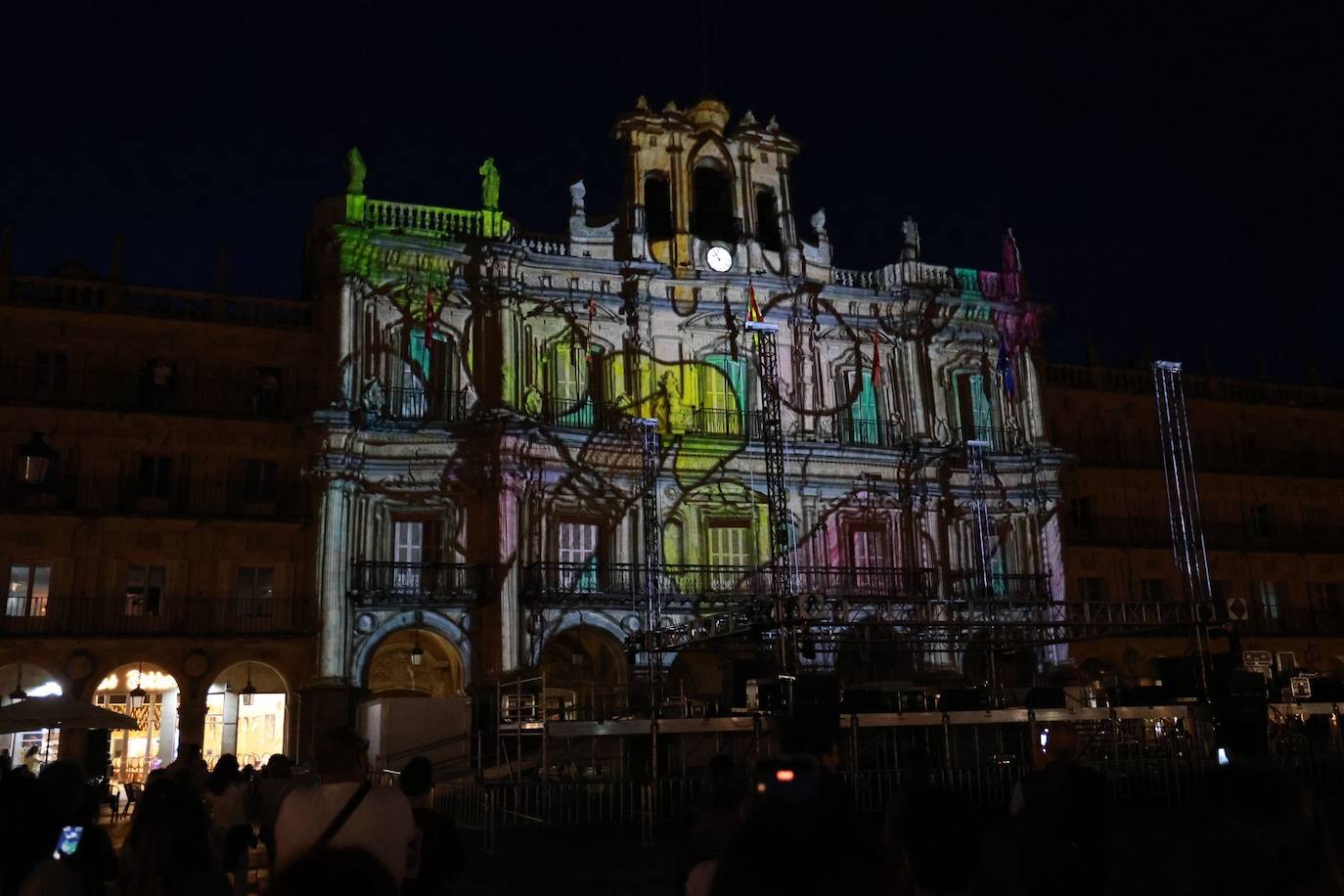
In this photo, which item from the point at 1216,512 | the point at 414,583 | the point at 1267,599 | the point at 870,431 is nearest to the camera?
the point at 414,583

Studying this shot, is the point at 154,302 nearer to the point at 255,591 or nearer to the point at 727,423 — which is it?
the point at 255,591

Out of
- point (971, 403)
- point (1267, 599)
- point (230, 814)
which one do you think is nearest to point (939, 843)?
point (230, 814)

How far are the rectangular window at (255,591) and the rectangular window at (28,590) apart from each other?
416 centimetres

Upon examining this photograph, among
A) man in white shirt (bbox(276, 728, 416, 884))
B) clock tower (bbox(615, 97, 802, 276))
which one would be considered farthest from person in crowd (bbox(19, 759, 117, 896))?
clock tower (bbox(615, 97, 802, 276))

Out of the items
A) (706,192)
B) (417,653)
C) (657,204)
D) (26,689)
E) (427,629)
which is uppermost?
(706,192)

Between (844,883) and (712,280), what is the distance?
29.9 m

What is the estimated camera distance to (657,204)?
34031 millimetres

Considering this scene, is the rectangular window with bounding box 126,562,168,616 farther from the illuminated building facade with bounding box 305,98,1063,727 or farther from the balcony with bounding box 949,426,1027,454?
the balcony with bounding box 949,426,1027,454

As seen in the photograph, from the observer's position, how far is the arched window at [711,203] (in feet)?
112

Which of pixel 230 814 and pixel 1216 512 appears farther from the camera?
pixel 1216 512

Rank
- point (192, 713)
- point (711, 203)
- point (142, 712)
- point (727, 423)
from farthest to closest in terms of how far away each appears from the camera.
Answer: point (711, 203) < point (727, 423) < point (142, 712) < point (192, 713)

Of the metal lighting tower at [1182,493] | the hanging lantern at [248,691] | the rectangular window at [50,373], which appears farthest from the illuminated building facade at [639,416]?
the rectangular window at [50,373]

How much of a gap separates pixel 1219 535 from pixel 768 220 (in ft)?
57.8

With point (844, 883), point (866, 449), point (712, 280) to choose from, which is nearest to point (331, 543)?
point (712, 280)
